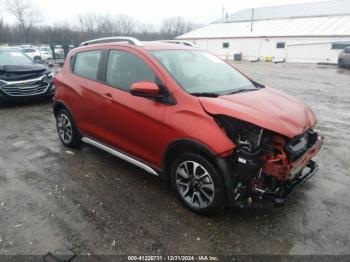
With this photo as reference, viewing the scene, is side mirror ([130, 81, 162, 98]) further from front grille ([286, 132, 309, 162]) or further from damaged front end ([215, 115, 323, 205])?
front grille ([286, 132, 309, 162])

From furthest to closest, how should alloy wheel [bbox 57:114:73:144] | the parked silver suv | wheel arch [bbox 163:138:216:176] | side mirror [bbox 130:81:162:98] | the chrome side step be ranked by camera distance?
the parked silver suv → alloy wheel [bbox 57:114:73:144] → the chrome side step → side mirror [bbox 130:81:162:98] → wheel arch [bbox 163:138:216:176]

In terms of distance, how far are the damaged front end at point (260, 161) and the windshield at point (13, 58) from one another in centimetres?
791

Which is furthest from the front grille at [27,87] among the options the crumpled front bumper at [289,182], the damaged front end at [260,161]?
the crumpled front bumper at [289,182]

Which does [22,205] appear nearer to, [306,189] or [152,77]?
[152,77]

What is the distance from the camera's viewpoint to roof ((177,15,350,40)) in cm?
2850

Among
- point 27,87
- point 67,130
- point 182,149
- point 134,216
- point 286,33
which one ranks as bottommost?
point 134,216

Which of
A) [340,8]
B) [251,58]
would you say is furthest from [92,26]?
[340,8]

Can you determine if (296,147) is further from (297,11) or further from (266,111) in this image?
(297,11)

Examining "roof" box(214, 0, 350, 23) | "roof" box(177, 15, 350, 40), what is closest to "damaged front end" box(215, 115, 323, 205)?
"roof" box(177, 15, 350, 40)

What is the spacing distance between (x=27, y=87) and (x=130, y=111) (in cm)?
574

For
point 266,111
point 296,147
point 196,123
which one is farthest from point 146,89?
point 296,147

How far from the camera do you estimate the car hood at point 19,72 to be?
301 inches

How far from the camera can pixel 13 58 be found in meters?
8.73

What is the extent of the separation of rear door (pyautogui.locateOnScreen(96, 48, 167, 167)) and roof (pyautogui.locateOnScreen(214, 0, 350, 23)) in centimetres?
3656
